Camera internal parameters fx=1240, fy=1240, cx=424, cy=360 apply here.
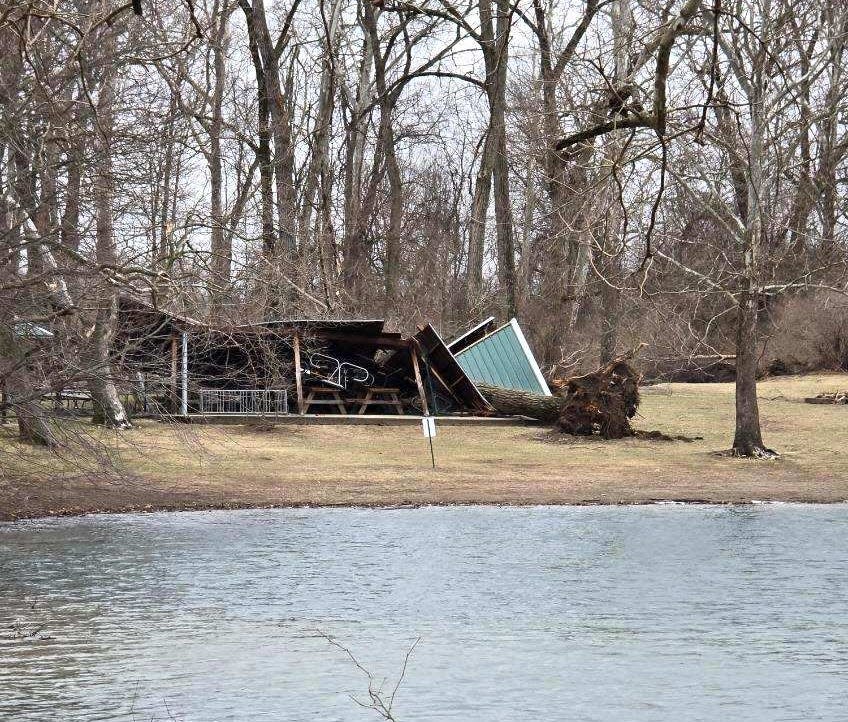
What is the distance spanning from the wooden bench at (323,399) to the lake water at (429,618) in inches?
530

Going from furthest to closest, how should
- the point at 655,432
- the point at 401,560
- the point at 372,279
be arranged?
the point at 372,279, the point at 655,432, the point at 401,560

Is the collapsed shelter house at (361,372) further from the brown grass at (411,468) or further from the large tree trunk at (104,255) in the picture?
the large tree trunk at (104,255)

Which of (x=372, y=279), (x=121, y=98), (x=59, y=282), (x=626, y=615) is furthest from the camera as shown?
(x=372, y=279)

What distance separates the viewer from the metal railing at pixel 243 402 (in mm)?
29789

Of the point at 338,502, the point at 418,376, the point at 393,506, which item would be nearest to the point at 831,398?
the point at 418,376

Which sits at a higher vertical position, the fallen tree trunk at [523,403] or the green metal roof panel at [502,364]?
the green metal roof panel at [502,364]

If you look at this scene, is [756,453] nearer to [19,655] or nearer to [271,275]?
[271,275]

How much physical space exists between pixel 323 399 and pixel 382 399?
5.62 feet

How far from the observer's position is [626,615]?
36.9 ft

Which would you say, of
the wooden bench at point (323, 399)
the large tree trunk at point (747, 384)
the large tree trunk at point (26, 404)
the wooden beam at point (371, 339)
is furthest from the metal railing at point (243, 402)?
the large tree trunk at point (26, 404)

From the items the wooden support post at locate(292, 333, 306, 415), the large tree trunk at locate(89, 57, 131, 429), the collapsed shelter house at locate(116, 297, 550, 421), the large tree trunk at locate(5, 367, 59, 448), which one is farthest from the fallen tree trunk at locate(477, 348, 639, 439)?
the large tree trunk at locate(5, 367, 59, 448)

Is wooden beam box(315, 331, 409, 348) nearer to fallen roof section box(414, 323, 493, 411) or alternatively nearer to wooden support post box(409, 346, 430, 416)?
wooden support post box(409, 346, 430, 416)

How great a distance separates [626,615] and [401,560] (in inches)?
138

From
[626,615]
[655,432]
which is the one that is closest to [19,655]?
[626,615]
